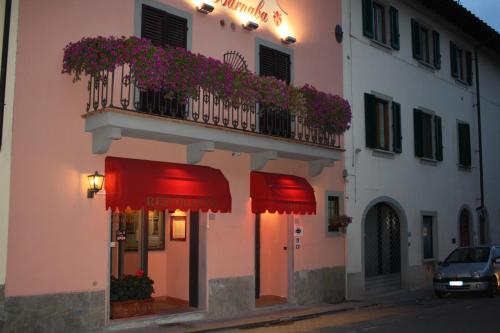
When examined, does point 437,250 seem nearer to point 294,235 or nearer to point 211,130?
point 294,235

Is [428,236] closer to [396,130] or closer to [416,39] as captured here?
[396,130]

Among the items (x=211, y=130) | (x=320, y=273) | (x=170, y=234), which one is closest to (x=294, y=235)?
(x=320, y=273)

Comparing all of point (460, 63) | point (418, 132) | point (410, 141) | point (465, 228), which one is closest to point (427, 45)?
point (460, 63)

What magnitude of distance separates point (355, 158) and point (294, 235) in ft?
12.0

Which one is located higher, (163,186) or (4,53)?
(4,53)

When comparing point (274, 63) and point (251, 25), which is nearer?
point (251, 25)

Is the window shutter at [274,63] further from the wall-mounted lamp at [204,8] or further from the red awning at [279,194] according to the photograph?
the red awning at [279,194]

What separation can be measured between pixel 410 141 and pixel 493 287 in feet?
19.0

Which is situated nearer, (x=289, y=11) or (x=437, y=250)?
(x=289, y=11)

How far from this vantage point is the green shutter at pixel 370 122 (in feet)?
59.6

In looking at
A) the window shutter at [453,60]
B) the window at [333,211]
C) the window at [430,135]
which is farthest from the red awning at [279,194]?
the window shutter at [453,60]

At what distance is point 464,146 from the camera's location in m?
24.2

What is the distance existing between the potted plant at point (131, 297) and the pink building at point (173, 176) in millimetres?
461

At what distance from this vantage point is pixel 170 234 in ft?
48.9
